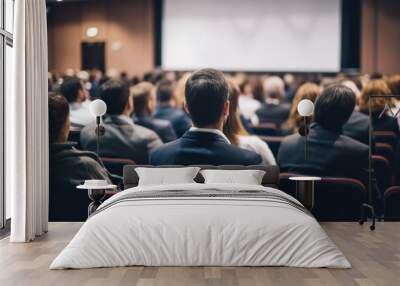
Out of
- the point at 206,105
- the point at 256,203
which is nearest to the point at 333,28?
the point at 206,105

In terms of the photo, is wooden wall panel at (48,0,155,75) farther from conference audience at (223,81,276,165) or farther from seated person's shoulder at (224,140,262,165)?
A: seated person's shoulder at (224,140,262,165)

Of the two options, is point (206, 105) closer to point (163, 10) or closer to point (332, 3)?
point (163, 10)

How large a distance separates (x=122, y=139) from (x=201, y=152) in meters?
1.03

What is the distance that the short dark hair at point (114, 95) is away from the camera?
791 cm

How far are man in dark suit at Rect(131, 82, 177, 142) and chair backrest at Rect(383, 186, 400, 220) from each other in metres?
2.81

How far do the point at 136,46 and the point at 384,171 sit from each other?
3.57 meters

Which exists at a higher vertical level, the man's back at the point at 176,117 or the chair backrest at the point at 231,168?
the man's back at the point at 176,117

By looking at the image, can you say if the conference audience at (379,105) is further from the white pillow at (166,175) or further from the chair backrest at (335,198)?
the white pillow at (166,175)

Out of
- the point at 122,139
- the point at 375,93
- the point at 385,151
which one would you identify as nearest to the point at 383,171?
the point at 385,151

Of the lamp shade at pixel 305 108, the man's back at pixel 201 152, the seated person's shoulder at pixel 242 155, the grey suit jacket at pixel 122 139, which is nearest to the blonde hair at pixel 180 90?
the man's back at pixel 201 152

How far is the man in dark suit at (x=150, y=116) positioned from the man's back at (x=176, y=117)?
5 cm

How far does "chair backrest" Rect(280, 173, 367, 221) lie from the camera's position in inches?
304

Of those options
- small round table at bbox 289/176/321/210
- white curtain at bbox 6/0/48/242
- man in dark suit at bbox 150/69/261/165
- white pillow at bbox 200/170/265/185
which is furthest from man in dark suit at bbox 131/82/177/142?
small round table at bbox 289/176/321/210

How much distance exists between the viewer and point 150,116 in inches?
310
